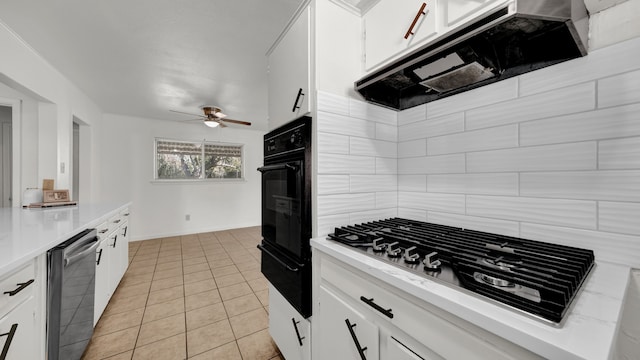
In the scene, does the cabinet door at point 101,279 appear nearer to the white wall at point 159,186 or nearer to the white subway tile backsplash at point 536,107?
the white subway tile backsplash at point 536,107

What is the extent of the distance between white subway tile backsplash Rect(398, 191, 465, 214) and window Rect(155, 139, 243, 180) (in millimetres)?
4589

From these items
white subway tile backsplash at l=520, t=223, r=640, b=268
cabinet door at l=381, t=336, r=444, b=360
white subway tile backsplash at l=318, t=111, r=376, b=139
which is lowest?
cabinet door at l=381, t=336, r=444, b=360

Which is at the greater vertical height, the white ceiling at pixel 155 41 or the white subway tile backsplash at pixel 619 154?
the white ceiling at pixel 155 41

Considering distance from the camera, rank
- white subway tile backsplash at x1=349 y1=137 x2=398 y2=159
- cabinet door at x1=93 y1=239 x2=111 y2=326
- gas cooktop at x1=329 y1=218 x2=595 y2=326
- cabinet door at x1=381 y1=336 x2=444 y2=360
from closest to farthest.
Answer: gas cooktop at x1=329 y1=218 x2=595 y2=326, cabinet door at x1=381 y1=336 x2=444 y2=360, white subway tile backsplash at x1=349 y1=137 x2=398 y2=159, cabinet door at x1=93 y1=239 x2=111 y2=326

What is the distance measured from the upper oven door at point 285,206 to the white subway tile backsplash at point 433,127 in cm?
73

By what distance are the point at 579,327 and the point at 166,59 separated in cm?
312

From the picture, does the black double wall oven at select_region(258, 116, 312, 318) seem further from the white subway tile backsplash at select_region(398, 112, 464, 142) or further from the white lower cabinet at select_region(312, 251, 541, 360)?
the white subway tile backsplash at select_region(398, 112, 464, 142)

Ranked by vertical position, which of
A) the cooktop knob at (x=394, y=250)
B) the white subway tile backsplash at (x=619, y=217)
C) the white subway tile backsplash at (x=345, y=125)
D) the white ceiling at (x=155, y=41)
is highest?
the white ceiling at (x=155, y=41)

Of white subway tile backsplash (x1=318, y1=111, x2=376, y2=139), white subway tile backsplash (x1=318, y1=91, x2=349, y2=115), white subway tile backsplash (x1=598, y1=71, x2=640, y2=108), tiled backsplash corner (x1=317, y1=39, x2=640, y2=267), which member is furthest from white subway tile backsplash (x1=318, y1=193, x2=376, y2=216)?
white subway tile backsplash (x1=598, y1=71, x2=640, y2=108)

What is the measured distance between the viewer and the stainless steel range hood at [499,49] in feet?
2.25

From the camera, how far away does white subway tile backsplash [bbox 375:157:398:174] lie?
1.38m

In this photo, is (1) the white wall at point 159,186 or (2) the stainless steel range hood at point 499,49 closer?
(2) the stainless steel range hood at point 499,49

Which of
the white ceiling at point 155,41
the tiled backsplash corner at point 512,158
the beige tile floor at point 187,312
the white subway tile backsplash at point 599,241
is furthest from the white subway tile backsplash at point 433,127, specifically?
the beige tile floor at point 187,312

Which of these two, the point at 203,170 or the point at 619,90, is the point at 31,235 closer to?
the point at 619,90
